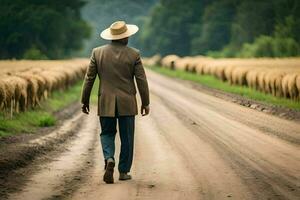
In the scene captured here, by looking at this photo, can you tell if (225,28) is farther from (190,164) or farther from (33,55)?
(190,164)

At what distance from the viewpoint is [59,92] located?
31172 mm

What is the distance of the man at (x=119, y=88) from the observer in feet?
30.1

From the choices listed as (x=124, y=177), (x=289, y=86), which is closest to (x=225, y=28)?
(x=289, y=86)

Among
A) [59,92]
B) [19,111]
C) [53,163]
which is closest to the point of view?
[53,163]

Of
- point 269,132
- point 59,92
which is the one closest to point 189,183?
point 269,132

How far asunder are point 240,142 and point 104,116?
4.82 metres

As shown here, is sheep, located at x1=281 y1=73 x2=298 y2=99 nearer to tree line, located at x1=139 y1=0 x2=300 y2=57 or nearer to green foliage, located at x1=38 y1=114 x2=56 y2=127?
green foliage, located at x1=38 y1=114 x2=56 y2=127

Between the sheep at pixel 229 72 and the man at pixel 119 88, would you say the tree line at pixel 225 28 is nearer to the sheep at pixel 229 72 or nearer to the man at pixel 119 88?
the sheep at pixel 229 72

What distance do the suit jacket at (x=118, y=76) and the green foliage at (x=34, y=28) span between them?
218 ft

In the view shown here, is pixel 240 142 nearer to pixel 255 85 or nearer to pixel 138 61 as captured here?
pixel 138 61

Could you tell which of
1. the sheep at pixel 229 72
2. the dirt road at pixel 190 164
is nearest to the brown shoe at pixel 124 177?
the dirt road at pixel 190 164

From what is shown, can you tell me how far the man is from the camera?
9172mm

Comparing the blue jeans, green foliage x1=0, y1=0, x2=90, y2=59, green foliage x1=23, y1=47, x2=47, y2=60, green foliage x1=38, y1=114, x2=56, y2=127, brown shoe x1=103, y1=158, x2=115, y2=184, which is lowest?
green foliage x1=38, y1=114, x2=56, y2=127

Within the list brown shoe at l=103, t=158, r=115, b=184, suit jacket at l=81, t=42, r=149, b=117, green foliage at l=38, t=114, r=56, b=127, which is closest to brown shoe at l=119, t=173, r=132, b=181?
brown shoe at l=103, t=158, r=115, b=184
